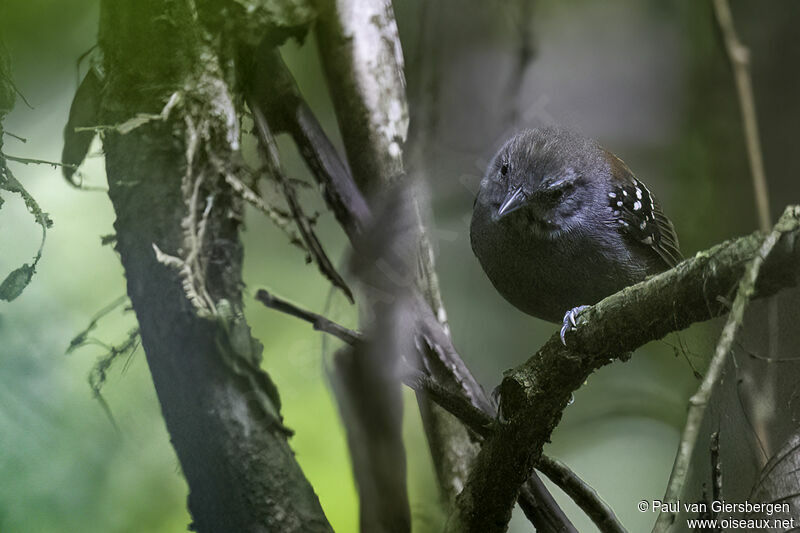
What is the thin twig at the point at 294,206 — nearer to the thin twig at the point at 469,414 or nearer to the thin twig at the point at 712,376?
→ the thin twig at the point at 469,414

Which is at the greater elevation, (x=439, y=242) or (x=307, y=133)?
(x=307, y=133)

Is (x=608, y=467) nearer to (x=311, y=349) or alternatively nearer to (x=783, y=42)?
(x=311, y=349)

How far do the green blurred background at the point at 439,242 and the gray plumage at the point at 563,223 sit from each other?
5 centimetres

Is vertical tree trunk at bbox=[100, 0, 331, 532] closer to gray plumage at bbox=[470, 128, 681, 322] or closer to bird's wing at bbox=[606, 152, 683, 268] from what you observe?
gray plumage at bbox=[470, 128, 681, 322]

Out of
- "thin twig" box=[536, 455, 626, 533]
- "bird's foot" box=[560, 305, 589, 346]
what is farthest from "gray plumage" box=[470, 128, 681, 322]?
"thin twig" box=[536, 455, 626, 533]

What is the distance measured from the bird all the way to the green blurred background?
0.05 m

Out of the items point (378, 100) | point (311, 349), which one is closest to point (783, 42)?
point (378, 100)

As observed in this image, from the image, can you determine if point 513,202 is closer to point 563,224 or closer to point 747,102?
point 563,224

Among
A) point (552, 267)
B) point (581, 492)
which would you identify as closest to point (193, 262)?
point (552, 267)

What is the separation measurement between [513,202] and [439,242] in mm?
196

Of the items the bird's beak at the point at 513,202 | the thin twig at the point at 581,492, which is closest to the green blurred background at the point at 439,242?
the thin twig at the point at 581,492

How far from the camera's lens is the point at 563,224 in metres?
0.96

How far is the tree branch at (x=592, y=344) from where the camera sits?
2.00 feet

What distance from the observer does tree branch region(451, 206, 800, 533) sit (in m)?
0.61
